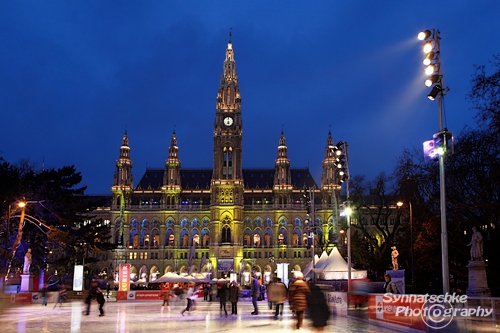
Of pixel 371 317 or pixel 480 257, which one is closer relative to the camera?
pixel 371 317

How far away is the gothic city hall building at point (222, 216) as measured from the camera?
415 ft

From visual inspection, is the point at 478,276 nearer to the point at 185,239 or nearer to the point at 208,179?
the point at 185,239

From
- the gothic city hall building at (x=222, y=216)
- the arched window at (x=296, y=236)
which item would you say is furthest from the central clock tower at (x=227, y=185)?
the arched window at (x=296, y=236)

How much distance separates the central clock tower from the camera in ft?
412

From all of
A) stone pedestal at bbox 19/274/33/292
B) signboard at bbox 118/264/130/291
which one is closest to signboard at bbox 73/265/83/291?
signboard at bbox 118/264/130/291

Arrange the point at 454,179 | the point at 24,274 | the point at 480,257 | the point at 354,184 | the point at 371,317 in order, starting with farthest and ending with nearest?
1. the point at 354,184
2. the point at 24,274
3. the point at 454,179
4. the point at 480,257
5. the point at 371,317

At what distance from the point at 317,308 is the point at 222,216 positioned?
4323 inches

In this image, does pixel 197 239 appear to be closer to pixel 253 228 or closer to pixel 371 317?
pixel 253 228

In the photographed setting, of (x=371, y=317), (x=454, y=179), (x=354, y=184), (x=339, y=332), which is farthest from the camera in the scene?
(x=354, y=184)

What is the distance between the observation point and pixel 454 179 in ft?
144

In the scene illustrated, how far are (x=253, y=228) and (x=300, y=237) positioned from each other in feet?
34.2

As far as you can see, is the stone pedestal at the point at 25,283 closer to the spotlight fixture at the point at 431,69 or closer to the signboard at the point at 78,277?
the signboard at the point at 78,277

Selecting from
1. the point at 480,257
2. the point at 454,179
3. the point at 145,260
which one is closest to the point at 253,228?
the point at 145,260

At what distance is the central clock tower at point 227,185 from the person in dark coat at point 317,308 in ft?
354
